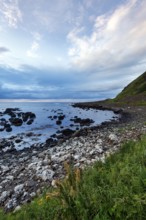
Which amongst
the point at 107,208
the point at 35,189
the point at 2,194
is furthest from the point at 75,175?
the point at 2,194

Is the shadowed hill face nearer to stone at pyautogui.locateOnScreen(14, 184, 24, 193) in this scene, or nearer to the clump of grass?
stone at pyautogui.locateOnScreen(14, 184, 24, 193)

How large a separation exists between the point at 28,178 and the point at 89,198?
607 cm

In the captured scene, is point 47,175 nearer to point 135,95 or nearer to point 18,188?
point 18,188

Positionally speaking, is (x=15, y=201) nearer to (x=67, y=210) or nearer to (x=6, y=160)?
(x=67, y=210)

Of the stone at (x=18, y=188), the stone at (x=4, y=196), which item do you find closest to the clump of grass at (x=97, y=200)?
the stone at (x=4, y=196)

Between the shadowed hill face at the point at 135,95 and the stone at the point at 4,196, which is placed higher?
the shadowed hill face at the point at 135,95

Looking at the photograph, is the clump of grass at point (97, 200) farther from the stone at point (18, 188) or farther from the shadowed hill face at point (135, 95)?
the shadowed hill face at point (135, 95)

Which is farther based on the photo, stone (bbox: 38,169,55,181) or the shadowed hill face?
the shadowed hill face

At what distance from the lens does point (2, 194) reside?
27.5ft

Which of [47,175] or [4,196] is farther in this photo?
[47,175]

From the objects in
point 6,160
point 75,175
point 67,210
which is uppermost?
point 75,175

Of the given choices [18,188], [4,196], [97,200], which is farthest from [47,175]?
[97,200]

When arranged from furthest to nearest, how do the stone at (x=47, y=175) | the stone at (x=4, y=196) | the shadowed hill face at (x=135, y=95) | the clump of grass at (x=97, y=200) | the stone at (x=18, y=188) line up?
the shadowed hill face at (x=135, y=95), the stone at (x=47, y=175), the stone at (x=18, y=188), the stone at (x=4, y=196), the clump of grass at (x=97, y=200)

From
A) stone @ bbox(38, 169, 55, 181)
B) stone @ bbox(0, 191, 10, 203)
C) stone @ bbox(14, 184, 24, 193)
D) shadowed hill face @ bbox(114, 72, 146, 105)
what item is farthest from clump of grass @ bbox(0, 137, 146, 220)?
shadowed hill face @ bbox(114, 72, 146, 105)
